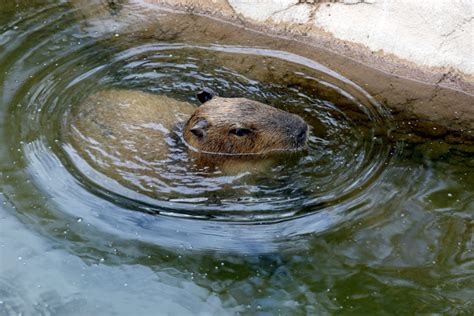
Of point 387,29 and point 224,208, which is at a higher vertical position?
point 387,29

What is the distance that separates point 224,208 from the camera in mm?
4633

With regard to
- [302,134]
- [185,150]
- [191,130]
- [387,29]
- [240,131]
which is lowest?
[185,150]

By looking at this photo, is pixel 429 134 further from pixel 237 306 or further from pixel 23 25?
pixel 23 25

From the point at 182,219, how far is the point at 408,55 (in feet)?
8.86

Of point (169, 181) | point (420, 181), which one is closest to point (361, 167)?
point (420, 181)

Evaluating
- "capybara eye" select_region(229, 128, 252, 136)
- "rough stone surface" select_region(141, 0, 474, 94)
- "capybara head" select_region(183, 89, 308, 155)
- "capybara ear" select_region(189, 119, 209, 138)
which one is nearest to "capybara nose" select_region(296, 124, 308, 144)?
"capybara head" select_region(183, 89, 308, 155)

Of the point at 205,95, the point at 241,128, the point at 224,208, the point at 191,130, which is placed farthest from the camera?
the point at 205,95

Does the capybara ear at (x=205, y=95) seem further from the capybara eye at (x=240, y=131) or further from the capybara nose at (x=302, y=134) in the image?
the capybara nose at (x=302, y=134)

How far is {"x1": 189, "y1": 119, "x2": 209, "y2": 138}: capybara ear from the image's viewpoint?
5.12 m

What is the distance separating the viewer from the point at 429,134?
210 inches

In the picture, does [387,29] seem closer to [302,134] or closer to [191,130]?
[302,134]

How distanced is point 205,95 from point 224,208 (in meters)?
1.13

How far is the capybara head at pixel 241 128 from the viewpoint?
521cm

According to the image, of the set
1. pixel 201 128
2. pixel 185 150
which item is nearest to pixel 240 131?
pixel 201 128
